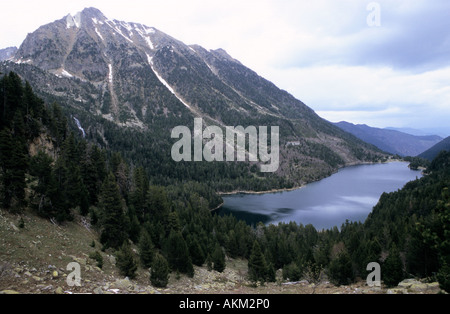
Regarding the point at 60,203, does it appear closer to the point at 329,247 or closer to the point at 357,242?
the point at 329,247

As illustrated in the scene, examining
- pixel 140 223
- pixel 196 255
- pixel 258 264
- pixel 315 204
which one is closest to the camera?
pixel 196 255

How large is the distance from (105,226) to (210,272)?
17273mm

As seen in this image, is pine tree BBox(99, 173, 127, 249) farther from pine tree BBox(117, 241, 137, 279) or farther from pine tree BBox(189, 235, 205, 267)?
pine tree BBox(189, 235, 205, 267)

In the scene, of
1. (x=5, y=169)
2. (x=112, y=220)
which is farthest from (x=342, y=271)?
(x=5, y=169)

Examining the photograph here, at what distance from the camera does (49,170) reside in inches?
1299

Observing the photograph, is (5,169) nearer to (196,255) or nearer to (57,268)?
(57,268)

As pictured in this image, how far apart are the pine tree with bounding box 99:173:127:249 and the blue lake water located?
76855 millimetres

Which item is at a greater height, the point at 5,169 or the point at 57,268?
the point at 5,169

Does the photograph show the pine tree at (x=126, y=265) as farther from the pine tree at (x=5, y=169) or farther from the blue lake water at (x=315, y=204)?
the blue lake water at (x=315, y=204)

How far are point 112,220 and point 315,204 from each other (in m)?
119

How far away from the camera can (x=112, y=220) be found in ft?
120

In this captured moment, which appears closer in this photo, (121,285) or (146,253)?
(121,285)
